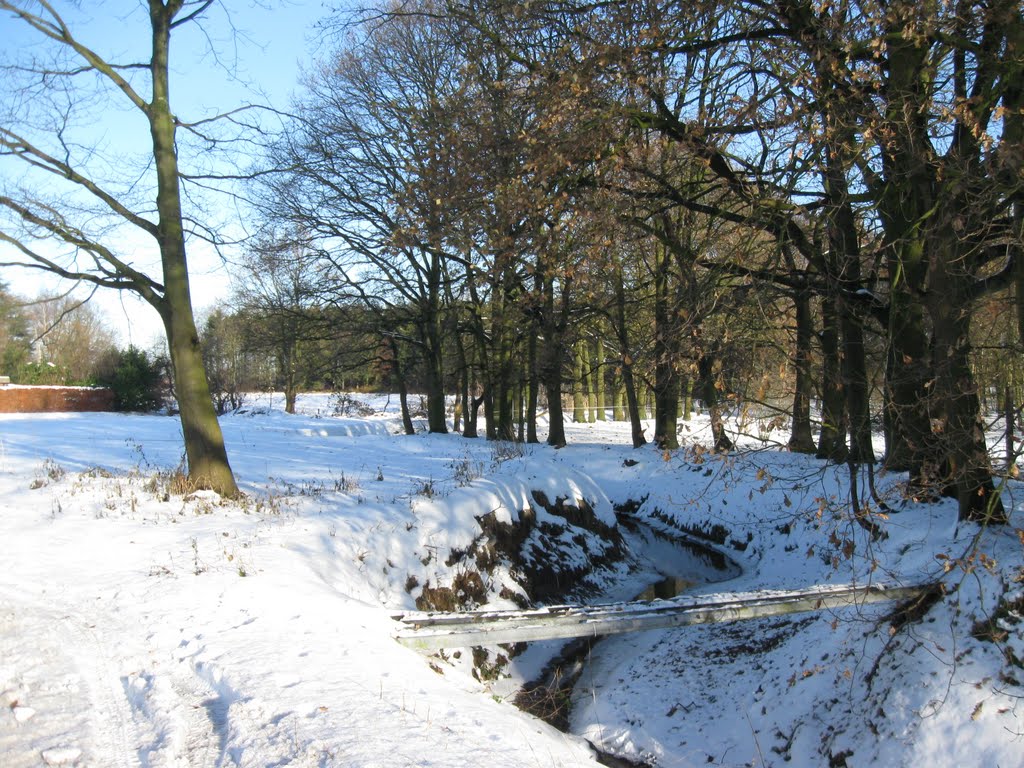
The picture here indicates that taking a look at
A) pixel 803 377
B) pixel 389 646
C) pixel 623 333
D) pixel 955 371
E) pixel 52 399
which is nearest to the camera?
pixel 389 646

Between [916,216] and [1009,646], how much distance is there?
12.9 feet

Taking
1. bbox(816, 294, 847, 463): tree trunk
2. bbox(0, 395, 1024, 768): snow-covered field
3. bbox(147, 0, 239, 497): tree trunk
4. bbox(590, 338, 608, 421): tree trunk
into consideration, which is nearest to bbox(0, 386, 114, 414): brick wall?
bbox(0, 395, 1024, 768): snow-covered field

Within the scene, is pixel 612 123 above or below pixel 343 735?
above

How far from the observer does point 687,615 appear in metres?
6.42

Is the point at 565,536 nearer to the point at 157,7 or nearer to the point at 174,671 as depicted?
the point at 174,671

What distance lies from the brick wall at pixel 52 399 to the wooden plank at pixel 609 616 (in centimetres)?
2650

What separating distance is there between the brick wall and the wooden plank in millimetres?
26496

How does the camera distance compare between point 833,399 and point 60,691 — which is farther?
point 833,399

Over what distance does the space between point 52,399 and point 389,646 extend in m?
29.7

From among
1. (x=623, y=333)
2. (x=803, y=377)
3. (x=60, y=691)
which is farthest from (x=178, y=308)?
(x=623, y=333)

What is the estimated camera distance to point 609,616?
620 cm

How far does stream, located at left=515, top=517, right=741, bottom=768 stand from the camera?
7348 mm

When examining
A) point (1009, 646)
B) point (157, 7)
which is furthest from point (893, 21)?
point (157, 7)

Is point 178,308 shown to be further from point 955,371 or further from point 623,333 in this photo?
point 623,333
